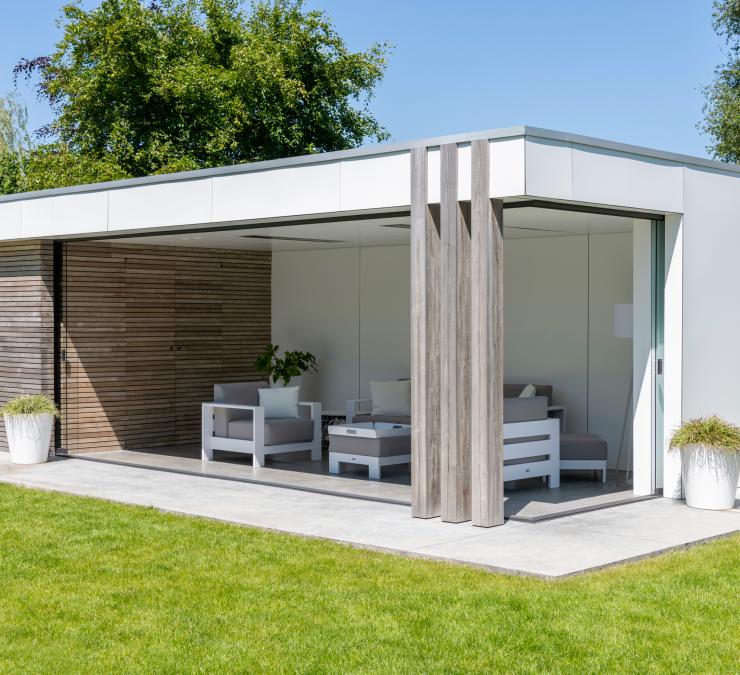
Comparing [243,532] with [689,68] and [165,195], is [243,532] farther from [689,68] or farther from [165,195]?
[689,68]

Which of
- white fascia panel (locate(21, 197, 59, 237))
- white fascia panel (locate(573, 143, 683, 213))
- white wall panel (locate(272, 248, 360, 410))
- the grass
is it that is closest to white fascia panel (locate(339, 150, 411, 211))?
white fascia panel (locate(573, 143, 683, 213))

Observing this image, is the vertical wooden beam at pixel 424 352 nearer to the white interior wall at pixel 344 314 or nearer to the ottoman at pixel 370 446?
the ottoman at pixel 370 446

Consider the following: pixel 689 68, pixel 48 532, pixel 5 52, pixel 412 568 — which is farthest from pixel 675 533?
pixel 5 52

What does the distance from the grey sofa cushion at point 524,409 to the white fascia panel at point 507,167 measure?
2255 millimetres

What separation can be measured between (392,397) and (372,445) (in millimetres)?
1740

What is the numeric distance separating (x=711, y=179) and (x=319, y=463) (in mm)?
4870

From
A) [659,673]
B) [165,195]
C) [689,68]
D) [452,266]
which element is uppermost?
[689,68]

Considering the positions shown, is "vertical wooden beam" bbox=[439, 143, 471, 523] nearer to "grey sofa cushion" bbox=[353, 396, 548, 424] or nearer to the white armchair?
"grey sofa cushion" bbox=[353, 396, 548, 424]

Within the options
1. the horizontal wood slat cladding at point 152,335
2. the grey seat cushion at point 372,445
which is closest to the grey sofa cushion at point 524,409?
the grey seat cushion at point 372,445

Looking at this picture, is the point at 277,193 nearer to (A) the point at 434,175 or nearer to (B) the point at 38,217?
(A) the point at 434,175

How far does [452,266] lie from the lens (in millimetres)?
8141

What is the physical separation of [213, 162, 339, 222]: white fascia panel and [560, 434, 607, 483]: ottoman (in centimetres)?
320

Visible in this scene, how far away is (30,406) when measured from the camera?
11.5 m

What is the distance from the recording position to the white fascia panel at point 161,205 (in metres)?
9.89
